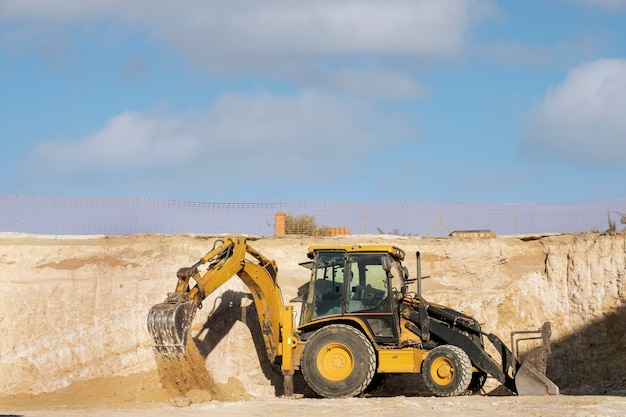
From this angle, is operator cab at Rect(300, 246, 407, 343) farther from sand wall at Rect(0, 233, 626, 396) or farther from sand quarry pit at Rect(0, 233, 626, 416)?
sand wall at Rect(0, 233, 626, 396)

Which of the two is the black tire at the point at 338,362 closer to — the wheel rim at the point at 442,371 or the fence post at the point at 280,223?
the wheel rim at the point at 442,371

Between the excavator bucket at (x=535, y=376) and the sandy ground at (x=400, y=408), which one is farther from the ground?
the excavator bucket at (x=535, y=376)

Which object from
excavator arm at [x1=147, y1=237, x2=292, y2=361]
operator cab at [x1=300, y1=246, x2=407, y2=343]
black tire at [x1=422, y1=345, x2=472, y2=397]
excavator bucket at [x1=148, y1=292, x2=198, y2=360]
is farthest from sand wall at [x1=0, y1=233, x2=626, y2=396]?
excavator bucket at [x1=148, y1=292, x2=198, y2=360]

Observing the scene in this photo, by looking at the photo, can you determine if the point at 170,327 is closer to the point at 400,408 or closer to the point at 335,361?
the point at 335,361

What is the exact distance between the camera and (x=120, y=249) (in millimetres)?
22016

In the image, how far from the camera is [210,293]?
16328mm

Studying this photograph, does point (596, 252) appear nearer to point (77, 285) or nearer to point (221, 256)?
point (221, 256)

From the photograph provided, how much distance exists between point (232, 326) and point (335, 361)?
5037 millimetres

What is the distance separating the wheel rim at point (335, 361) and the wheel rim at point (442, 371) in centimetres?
159

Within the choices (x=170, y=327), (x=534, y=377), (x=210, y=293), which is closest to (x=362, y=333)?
(x=210, y=293)

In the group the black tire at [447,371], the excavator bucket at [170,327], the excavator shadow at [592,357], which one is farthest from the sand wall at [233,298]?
the excavator bucket at [170,327]

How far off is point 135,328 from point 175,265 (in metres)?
2.12

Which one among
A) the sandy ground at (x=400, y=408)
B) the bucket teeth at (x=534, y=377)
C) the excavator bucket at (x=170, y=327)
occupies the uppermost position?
the excavator bucket at (x=170, y=327)

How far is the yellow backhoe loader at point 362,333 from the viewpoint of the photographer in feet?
50.1
